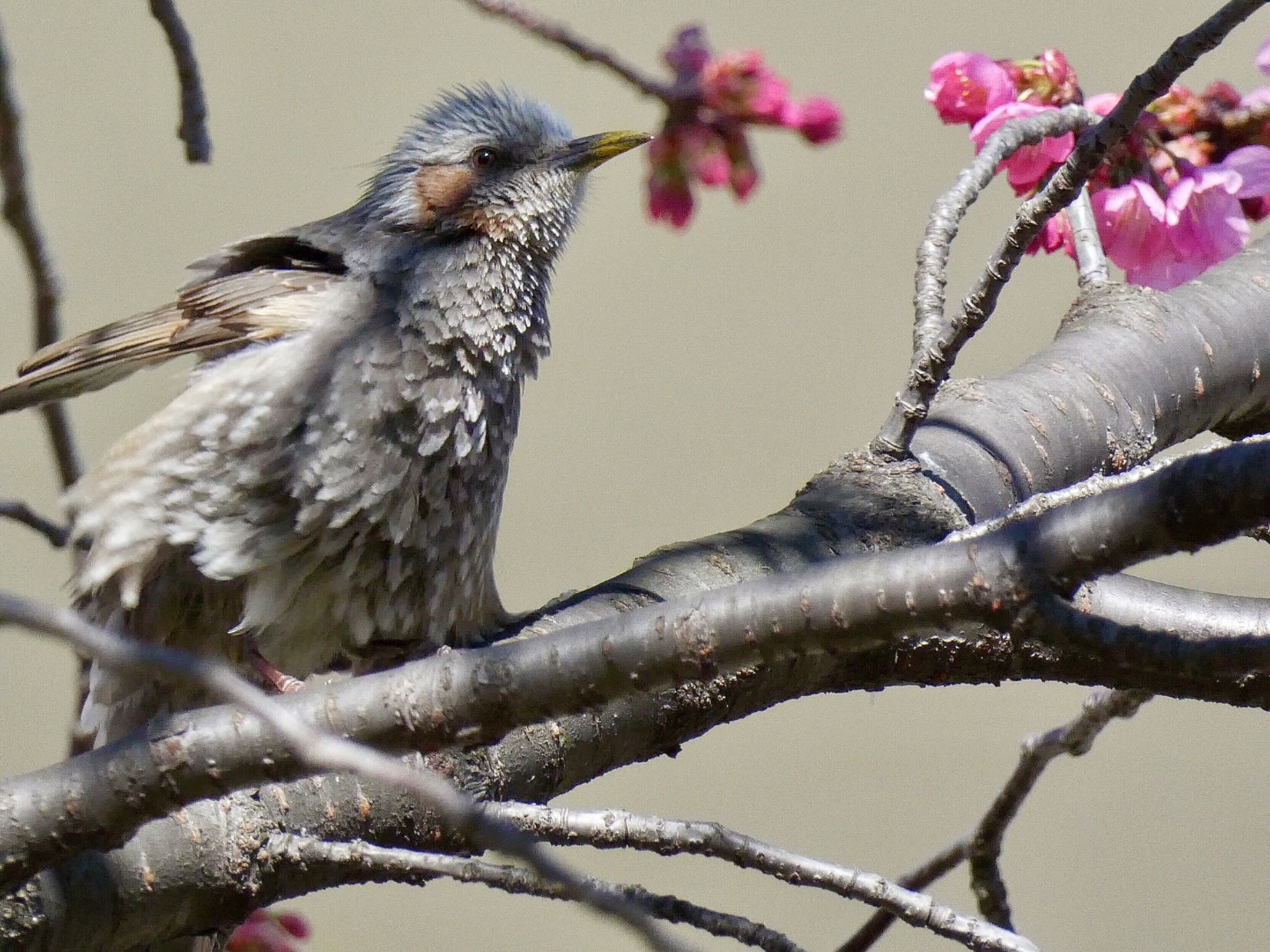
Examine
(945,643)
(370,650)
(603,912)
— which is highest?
(370,650)

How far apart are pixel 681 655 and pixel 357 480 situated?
3.16ft

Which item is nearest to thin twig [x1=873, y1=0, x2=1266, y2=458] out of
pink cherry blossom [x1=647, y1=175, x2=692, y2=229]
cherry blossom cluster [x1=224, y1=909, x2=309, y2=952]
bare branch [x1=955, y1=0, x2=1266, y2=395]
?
bare branch [x1=955, y1=0, x2=1266, y2=395]

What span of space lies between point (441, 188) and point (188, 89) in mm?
860

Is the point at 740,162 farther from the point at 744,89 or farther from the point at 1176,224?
the point at 1176,224

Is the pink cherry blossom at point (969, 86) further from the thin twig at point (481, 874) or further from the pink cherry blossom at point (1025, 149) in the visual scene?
the thin twig at point (481, 874)

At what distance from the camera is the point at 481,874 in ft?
3.56

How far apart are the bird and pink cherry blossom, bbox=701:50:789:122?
679 mm

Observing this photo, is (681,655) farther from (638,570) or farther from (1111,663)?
(638,570)

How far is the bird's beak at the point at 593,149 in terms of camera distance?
2240mm

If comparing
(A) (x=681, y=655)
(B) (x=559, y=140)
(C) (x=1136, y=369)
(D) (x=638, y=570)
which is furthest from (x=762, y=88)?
(B) (x=559, y=140)

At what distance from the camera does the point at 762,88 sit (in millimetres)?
1362

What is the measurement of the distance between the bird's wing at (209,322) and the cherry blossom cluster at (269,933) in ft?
2.65

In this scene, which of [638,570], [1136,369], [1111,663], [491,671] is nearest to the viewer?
[1111,663]

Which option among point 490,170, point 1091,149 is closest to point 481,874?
point 1091,149
